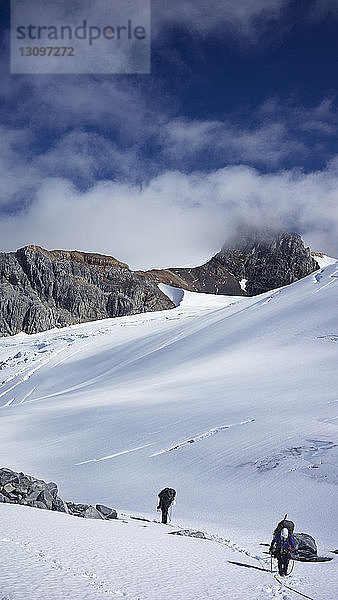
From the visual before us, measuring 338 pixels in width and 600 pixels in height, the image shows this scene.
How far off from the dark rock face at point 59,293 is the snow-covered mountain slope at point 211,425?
240 ft

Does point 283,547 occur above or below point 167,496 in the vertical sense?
above

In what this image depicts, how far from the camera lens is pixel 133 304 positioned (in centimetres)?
14112

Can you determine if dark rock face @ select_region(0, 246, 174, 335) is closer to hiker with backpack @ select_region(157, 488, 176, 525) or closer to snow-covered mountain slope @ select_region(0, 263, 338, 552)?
snow-covered mountain slope @ select_region(0, 263, 338, 552)

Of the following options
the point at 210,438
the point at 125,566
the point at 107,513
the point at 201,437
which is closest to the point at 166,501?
the point at 107,513

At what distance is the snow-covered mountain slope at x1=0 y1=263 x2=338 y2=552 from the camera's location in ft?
60.4

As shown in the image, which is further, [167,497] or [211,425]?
[211,425]

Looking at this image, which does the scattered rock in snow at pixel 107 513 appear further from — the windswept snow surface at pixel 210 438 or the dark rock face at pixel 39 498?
the windswept snow surface at pixel 210 438

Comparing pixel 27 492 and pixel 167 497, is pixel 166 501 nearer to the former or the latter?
pixel 167 497

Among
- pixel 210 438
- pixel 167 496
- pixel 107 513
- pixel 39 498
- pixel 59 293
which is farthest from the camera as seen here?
pixel 59 293

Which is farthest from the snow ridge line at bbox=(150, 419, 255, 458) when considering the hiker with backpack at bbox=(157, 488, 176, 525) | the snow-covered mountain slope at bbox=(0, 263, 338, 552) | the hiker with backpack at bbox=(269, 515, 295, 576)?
the hiker with backpack at bbox=(269, 515, 295, 576)

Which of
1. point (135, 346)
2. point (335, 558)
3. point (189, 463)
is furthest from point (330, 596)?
point (135, 346)

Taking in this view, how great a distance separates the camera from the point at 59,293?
136m

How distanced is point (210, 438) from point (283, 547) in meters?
14.0

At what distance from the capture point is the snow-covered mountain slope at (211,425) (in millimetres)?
18406
